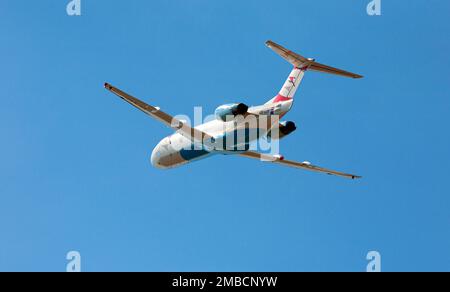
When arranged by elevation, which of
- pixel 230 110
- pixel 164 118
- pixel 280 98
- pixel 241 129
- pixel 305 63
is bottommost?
pixel 241 129

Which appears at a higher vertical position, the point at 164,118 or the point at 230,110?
the point at 230,110

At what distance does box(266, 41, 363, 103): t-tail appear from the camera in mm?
47156

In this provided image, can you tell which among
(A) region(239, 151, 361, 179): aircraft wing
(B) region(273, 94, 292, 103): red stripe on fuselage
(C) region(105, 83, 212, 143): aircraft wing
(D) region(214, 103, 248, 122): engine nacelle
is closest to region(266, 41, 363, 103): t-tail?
(B) region(273, 94, 292, 103): red stripe on fuselage

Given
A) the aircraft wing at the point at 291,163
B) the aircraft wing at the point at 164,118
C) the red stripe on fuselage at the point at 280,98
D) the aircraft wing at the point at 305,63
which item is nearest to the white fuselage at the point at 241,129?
the red stripe on fuselage at the point at 280,98

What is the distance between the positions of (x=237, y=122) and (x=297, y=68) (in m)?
5.96

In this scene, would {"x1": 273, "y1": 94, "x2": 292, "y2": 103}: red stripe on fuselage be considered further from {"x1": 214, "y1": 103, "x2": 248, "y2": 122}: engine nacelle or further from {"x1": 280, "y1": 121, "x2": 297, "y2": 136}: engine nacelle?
{"x1": 214, "y1": 103, "x2": 248, "y2": 122}: engine nacelle

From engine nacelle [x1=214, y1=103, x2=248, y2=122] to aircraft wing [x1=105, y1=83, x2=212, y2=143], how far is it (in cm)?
202

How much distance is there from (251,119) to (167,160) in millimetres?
9706

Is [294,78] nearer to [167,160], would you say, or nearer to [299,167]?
[299,167]

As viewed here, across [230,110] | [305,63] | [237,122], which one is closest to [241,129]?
[237,122]

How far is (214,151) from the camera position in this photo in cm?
4762

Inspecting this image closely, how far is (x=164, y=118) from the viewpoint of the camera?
44.0 m

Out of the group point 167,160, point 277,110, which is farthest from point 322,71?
point 167,160

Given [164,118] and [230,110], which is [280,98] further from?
[164,118]
